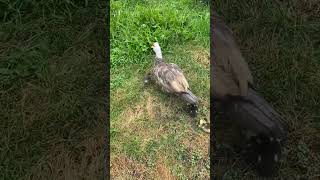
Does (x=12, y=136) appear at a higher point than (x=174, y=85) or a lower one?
lower

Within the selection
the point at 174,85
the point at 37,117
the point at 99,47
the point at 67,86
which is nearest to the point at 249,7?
the point at 174,85

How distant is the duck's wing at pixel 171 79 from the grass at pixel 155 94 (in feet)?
0.38

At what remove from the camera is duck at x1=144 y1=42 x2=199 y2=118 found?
404 centimetres

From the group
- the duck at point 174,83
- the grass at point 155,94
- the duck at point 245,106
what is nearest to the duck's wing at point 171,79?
the duck at point 174,83

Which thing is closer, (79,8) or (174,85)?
(174,85)

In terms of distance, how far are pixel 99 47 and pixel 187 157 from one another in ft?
3.87

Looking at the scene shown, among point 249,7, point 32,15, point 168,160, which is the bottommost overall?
point 168,160

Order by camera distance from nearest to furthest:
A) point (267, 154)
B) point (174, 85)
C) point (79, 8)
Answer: point (267, 154), point (174, 85), point (79, 8)

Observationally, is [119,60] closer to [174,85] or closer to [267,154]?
[174,85]

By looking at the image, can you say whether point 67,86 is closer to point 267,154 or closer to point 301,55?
point 267,154

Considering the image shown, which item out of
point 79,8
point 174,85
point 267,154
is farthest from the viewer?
point 79,8

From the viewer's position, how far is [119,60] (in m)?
4.30

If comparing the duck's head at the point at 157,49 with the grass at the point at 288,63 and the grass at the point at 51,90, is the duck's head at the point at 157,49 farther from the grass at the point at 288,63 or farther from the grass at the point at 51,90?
the grass at the point at 288,63

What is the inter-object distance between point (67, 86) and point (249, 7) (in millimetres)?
1664
